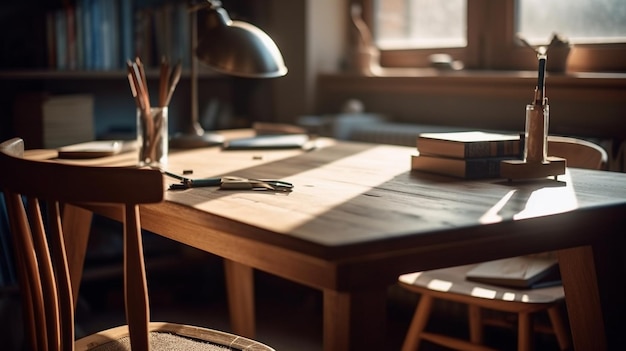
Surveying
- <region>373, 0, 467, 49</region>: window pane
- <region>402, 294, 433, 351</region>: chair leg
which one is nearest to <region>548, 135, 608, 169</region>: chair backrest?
<region>402, 294, 433, 351</region>: chair leg

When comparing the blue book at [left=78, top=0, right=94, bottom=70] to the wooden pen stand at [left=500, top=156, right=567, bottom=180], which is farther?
the blue book at [left=78, top=0, right=94, bottom=70]

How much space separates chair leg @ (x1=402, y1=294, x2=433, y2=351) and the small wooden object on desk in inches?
22.1

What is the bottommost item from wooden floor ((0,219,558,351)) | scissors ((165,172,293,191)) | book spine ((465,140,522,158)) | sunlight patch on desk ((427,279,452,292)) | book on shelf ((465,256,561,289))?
wooden floor ((0,219,558,351))

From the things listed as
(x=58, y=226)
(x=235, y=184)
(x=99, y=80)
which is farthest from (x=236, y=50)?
(x=99, y=80)

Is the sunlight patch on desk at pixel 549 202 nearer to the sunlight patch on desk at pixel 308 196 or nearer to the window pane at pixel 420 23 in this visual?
the sunlight patch on desk at pixel 308 196

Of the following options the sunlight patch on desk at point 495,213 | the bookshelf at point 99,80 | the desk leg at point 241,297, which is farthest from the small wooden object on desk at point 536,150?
the bookshelf at point 99,80

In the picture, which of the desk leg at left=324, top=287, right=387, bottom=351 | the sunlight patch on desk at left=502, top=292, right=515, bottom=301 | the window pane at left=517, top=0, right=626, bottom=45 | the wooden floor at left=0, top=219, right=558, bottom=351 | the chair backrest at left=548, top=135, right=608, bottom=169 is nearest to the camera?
the desk leg at left=324, top=287, right=387, bottom=351

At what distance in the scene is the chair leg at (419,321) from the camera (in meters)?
2.20

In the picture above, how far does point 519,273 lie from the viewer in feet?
6.70

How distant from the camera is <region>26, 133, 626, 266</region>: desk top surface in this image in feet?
4.08

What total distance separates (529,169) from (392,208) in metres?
0.42

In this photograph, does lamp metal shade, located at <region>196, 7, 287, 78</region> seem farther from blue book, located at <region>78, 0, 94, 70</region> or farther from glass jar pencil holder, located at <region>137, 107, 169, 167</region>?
blue book, located at <region>78, 0, 94, 70</region>

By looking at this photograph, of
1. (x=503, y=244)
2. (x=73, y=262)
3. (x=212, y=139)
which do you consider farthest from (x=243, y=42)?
(x=503, y=244)

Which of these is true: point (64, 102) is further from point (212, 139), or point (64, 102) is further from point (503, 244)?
point (503, 244)
